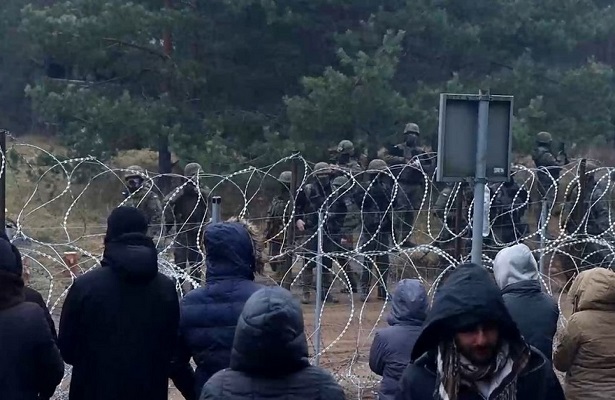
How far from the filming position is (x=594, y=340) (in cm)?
471

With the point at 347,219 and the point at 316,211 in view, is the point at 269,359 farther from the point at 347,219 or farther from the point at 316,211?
the point at 347,219

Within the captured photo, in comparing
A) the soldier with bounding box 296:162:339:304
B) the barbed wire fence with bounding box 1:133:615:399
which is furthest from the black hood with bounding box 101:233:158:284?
the soldier with bounding box 296:162:339:304

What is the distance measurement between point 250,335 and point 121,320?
140 cm

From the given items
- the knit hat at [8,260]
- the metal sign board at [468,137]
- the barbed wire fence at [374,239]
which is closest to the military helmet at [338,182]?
the barbed wire fence at [374,239]

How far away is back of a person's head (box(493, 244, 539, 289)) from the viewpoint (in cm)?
465

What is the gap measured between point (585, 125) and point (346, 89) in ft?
14.6

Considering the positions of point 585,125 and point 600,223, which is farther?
point 585,125

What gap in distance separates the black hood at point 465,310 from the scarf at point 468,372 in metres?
0.04

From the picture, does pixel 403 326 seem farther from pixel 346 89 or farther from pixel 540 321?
pixel 346 89

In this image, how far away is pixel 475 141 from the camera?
532 cm

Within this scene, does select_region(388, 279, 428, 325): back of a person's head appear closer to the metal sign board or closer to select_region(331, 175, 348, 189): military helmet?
the metal sign board

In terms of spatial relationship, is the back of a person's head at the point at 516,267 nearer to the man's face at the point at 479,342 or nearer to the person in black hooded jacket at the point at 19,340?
the man's face at the point at 479,342

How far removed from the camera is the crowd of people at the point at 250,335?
2926mm

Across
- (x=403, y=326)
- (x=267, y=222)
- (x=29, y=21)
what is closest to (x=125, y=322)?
(x=403, y=326)
